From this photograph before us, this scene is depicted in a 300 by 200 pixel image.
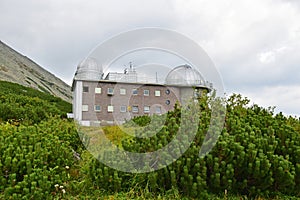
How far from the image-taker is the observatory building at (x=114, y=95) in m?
28.2

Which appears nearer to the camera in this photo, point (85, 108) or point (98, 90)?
point (85, 108)

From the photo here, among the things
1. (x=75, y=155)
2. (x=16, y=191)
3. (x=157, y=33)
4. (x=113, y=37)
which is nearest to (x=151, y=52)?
(x=157, y=33)

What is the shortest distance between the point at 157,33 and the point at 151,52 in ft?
1.34

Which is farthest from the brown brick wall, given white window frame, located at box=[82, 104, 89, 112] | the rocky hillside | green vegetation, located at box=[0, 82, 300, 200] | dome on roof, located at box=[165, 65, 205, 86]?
green vegetation, located at box=[0, 82, 300, 200]

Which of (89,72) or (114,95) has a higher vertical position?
(89,72)

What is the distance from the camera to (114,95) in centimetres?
2989

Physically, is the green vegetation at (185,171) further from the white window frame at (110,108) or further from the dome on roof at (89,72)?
the white window frame at (110,108)

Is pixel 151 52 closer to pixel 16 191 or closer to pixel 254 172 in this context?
pixel 254 172

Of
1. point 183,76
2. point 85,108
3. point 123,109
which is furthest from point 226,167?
point 123,109

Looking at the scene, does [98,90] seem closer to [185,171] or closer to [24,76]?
[185,171]

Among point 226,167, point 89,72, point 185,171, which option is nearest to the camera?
point 185,171

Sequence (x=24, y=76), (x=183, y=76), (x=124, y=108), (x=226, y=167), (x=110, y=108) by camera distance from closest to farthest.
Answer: (x=226, y=167)
(x=183, y=76)
(x=124, y=108)
(x=110, y=108)
(x=24, y=76)

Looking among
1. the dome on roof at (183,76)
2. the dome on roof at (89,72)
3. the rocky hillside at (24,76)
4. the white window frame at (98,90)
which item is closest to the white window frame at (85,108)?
the white window frame at (98,90)

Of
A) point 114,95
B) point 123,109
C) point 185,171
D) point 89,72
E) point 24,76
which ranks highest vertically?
point 24,76
